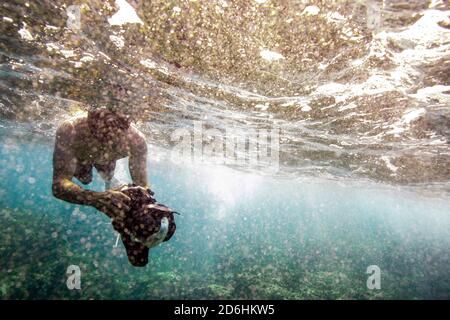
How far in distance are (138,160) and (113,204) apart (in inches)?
108

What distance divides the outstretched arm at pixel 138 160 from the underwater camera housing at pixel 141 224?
7.10ft

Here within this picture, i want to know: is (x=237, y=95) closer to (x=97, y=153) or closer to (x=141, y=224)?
(x=97, y=153)

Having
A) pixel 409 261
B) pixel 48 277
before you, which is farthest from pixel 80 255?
pixel 409 261

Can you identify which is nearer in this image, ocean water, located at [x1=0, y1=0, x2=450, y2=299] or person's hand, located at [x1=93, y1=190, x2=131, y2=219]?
person's hand, located at [x1=93, y1=190, x2=131, y2=219]

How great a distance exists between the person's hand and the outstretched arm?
7.31 feet

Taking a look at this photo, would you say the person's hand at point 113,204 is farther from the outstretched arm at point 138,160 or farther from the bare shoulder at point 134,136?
the bare shoulder at point 134,136

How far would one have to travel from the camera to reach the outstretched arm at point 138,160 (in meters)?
6.04

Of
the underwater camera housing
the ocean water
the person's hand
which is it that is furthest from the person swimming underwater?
the ocean water

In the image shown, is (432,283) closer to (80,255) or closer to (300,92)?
(300,92)

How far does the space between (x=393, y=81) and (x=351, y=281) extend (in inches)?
648

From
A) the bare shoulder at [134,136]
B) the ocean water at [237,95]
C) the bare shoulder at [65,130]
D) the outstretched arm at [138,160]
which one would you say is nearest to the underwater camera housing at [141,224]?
the bare shoulder at [65,130]

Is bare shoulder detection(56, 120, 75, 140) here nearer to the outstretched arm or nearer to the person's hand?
the outstretched arm

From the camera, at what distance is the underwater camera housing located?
3537mm

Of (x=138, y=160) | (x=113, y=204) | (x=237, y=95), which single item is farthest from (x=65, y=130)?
(x=237, y=95)
